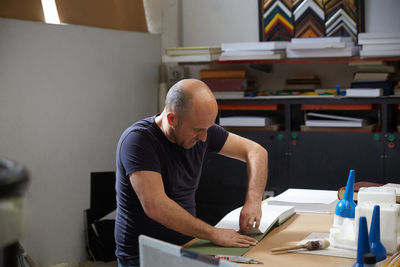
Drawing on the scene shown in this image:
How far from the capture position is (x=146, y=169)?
79.0 inches

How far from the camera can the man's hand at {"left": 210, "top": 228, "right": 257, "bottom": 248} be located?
188 centimetres

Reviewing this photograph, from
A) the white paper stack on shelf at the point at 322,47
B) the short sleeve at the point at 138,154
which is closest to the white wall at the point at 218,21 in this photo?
the white paper stack on shelf at the point at 322,47

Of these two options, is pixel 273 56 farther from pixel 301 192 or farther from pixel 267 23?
pixel 301 192

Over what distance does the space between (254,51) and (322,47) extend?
52cm

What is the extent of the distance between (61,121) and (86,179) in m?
0.51

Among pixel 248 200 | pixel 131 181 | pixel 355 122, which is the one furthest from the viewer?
pixel 355 122

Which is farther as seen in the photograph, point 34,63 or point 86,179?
point 86,179

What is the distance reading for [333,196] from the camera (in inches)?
106

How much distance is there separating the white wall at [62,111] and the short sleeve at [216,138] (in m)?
1.37

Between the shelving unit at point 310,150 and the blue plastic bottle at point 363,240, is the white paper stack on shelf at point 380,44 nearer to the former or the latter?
the shelving unit at point 310,150

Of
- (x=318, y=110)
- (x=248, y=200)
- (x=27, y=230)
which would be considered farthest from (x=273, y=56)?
(x=27, y=230)

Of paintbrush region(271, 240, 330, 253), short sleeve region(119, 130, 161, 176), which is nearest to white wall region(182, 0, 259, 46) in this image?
short sleeve region(119, 130, 161, 176)

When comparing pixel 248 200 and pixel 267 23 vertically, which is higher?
pixel 267 23

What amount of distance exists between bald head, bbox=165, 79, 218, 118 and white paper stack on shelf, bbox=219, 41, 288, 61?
2.04m
